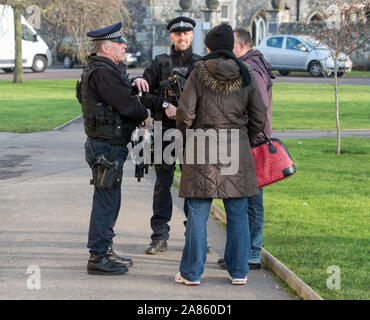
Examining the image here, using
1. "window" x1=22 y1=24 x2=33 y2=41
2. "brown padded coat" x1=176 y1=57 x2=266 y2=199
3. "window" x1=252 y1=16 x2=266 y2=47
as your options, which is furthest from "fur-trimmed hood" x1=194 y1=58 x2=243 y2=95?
"window" x1=252 y1=16 x2=266 y2=47

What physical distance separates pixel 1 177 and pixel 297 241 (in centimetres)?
498

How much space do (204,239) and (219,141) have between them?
0.75m

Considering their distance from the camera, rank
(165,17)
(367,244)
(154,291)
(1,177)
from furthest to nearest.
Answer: (165,17) < (1,177) < (367,244) < (154,291)

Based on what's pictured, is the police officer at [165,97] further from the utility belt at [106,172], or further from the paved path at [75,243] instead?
the utility belt at [106,172]

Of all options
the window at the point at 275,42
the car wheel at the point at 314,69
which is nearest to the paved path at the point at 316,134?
the car wheel at the point at 314,69

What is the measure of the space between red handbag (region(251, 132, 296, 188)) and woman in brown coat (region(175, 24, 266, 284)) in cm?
25

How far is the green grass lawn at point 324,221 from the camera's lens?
5.98m

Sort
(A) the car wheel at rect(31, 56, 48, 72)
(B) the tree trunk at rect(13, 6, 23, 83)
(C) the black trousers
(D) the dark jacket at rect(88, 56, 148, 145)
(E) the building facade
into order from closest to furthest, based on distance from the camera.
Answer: (D) the dark jacket at rect(88, 56, 148, 145)
(C) the black trousers
(B) the tree trunk at rect(13, 6, 23, 83)
(A) the car wheel at rect(31, 56, 48, 72)
(E) the building facade

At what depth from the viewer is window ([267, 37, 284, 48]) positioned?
116 ft

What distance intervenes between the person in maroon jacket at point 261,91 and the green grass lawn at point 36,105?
10.2m

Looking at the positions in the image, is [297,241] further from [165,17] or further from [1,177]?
[165,17]

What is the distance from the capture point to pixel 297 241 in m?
7.05

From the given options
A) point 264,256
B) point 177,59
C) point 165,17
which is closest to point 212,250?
point 264,256

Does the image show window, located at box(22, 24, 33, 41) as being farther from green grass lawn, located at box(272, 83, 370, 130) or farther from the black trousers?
the black trousers
